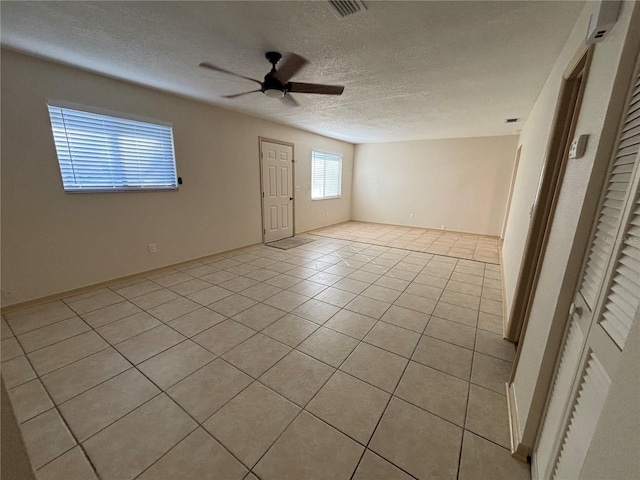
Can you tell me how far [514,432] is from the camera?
1339mm

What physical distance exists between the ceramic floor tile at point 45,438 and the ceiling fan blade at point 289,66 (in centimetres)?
283

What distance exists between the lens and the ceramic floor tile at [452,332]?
214cm

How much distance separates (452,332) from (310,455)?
163cm

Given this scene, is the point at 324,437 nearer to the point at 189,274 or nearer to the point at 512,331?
the point at 512,331

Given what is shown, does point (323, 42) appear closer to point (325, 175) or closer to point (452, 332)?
point (452, 332)

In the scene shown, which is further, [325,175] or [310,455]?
[325,175]

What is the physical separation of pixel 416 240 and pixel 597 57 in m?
4.68

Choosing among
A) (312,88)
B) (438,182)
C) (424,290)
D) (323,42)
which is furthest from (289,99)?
(438,182)

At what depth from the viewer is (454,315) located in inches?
100

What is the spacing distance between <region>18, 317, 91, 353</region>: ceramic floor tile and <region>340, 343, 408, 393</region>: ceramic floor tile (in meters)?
2.34

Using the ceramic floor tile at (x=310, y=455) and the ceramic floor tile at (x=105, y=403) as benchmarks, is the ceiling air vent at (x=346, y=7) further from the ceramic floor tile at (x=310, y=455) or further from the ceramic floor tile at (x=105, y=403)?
the ceramic floor tile at (x=105, y=403)

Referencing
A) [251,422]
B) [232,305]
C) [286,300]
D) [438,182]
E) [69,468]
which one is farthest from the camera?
[438,182]

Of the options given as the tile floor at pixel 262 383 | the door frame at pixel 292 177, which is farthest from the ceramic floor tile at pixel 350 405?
the door frame at pixel 292 177

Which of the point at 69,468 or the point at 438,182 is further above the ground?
the point at 438,182
